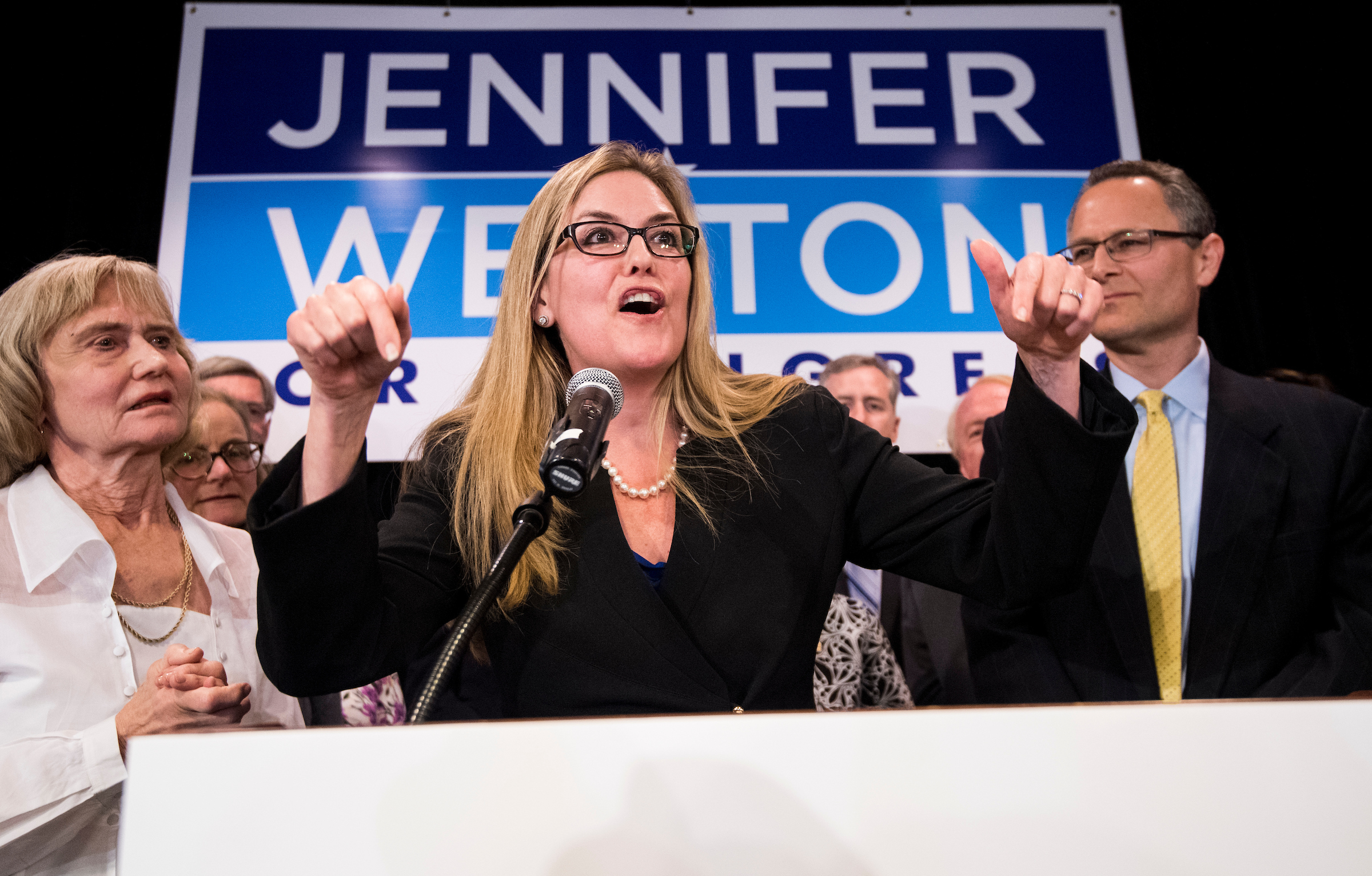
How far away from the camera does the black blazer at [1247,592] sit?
179cm

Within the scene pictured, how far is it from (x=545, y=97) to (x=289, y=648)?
103 inches

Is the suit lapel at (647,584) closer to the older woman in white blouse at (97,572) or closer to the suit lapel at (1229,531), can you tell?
the older woman in white blouse at (97,572)

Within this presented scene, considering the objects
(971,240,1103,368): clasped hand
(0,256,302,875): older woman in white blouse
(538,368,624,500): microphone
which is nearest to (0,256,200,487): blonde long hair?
(0,256,302,875): older woman in white blouse

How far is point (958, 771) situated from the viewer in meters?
0.75

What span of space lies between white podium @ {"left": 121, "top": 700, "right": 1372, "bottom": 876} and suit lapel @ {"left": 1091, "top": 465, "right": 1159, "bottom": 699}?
1.09m

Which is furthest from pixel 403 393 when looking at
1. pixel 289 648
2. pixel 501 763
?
pixel 501 763

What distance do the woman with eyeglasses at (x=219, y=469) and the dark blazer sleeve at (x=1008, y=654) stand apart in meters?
1.81

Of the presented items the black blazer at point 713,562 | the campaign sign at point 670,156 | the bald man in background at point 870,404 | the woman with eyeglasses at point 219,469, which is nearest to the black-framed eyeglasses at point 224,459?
the woman with eyeglasses at point 219,469

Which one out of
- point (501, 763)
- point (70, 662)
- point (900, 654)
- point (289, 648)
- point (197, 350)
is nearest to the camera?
point (501, 763)

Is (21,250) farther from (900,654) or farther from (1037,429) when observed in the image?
(1037,429)

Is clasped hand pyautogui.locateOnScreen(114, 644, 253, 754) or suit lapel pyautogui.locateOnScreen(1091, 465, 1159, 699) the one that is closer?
clasped hand pyautogui.locateOnScreen(114, 644, 253, 754)

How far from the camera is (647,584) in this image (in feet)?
4.46

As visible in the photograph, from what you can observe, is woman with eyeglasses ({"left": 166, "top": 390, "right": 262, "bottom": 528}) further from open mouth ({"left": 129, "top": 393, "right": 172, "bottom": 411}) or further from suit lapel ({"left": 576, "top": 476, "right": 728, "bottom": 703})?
suit lapel ({"left": 576, "top": 476, "right": 728, "bottom": 703})

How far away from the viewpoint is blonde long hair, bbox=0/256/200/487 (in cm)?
183
